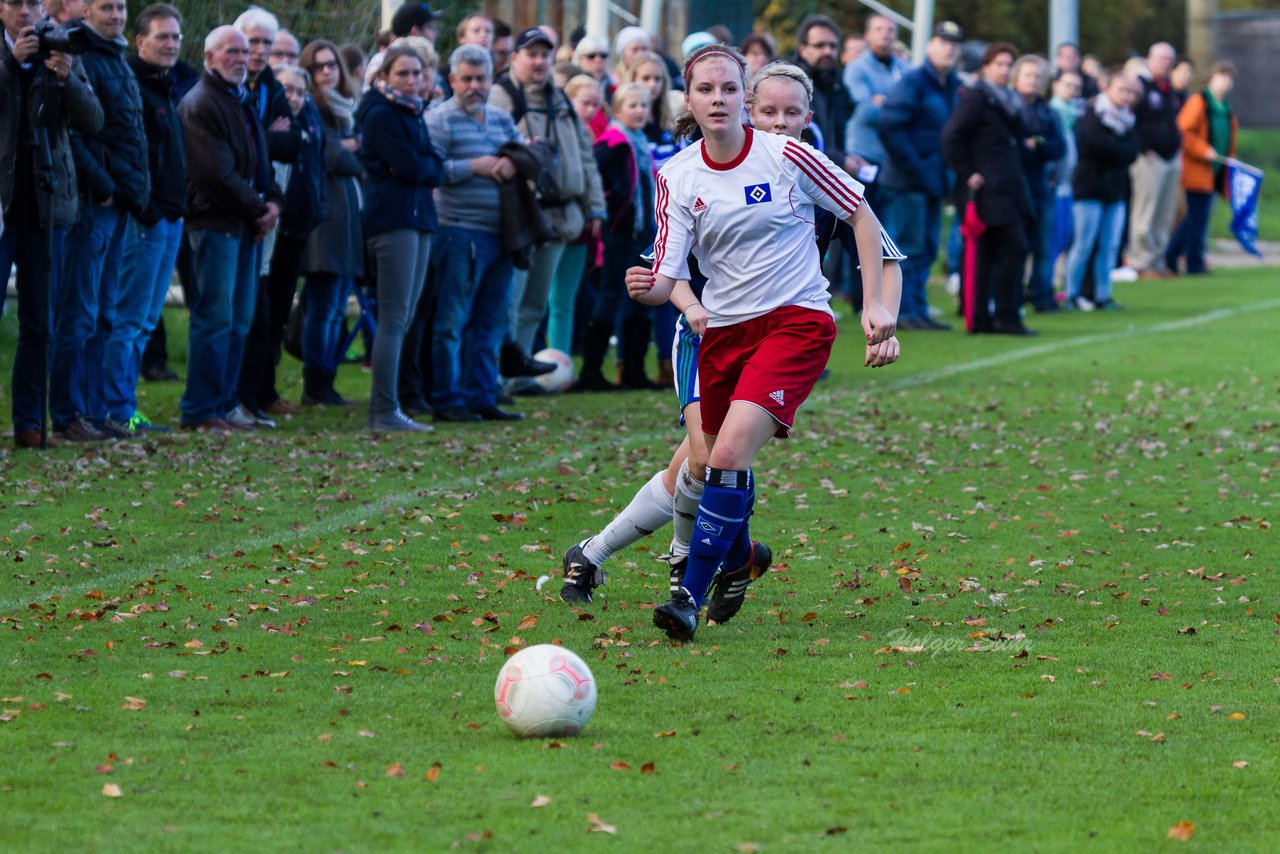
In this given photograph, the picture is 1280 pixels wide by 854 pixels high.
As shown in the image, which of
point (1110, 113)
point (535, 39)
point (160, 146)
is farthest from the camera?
point (1110, 113)

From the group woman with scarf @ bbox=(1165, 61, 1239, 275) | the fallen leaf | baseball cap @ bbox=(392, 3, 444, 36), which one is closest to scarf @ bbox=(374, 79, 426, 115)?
baseball cap @ bbox=(392, 3, 444, 36)

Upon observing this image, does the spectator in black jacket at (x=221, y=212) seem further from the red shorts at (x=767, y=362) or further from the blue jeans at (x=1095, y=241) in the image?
the blue jeans at (x=1095, y=241)

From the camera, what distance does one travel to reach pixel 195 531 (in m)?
8.44

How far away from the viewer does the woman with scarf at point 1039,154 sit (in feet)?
63.1

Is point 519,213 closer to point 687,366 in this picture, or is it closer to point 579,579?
point 579,579

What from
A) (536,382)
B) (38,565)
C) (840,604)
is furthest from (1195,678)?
(536,382)

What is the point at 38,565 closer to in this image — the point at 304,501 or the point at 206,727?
the point at 304,501

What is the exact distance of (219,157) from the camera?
11.1 metres

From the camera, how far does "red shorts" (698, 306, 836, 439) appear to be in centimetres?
640

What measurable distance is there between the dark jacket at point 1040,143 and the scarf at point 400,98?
8.97 meters

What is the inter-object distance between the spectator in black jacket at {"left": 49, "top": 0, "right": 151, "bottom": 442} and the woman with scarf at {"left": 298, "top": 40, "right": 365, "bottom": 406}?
1.62 metres

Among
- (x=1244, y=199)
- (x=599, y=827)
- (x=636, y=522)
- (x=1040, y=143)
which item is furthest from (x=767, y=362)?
(x=1244, y=199)

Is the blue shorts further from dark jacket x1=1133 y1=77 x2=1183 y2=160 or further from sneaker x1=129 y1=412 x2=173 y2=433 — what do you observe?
dark jacket x1=1133 y1=77 x2=1183 y2=160

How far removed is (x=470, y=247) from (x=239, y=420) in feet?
5.95
